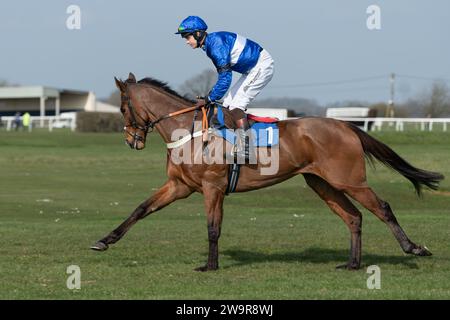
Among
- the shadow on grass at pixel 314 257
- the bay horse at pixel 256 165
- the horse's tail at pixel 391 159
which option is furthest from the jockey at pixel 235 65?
the shadow on grass at pixel 314 257

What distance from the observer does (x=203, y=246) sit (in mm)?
13375

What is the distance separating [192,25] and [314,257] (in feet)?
12.8

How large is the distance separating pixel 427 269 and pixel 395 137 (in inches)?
1348

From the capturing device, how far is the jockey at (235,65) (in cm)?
1088

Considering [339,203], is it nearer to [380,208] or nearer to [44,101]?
[380,208]

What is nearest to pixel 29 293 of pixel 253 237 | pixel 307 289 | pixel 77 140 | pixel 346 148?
pixel 307 289

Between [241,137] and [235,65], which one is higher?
[235,65]

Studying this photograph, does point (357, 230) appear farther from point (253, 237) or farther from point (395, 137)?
point (395, 137)

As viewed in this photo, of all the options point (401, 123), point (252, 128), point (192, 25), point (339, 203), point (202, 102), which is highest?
point (192, 25)

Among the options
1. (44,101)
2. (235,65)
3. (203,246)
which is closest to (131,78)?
(235,65)

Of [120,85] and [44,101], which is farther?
[44,101]

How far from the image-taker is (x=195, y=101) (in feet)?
37.6

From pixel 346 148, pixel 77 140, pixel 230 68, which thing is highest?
pixel 230 68
